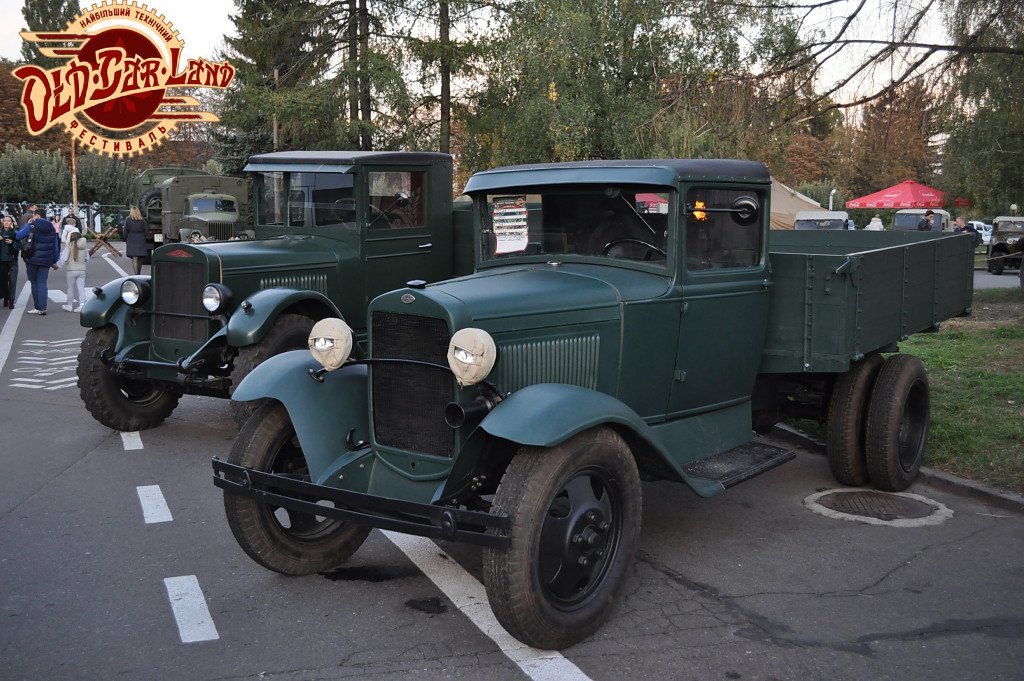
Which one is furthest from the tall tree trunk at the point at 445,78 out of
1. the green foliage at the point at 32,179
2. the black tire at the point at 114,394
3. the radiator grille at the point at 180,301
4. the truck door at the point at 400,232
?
the green foliage at the point at 32,179

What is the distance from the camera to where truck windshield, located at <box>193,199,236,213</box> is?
2373 centimetres

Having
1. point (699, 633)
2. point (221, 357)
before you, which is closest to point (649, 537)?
point (699, 633)

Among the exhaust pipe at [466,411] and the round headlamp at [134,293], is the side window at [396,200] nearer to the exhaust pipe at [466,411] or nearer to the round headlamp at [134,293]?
the round headlamp at [134,293]

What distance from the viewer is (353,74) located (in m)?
19.9

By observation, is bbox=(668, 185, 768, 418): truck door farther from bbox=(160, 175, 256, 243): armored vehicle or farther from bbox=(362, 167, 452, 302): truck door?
bbox=(160, 175, 256, 243): armored vehicle

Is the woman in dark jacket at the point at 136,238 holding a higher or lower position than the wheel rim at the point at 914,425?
higher

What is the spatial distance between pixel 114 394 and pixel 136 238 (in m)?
11.5

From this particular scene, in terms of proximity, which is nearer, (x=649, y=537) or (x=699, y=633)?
(x=699, y=633)

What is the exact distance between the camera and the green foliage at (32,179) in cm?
4766

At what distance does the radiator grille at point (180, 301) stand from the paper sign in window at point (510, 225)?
11.0 ft

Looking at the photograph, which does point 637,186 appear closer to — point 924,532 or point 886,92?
Answer: point 924,532

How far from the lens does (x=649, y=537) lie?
219 inches

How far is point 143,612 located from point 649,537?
106 inches

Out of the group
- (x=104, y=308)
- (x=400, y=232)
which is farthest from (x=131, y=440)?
(x=400, y=232)
